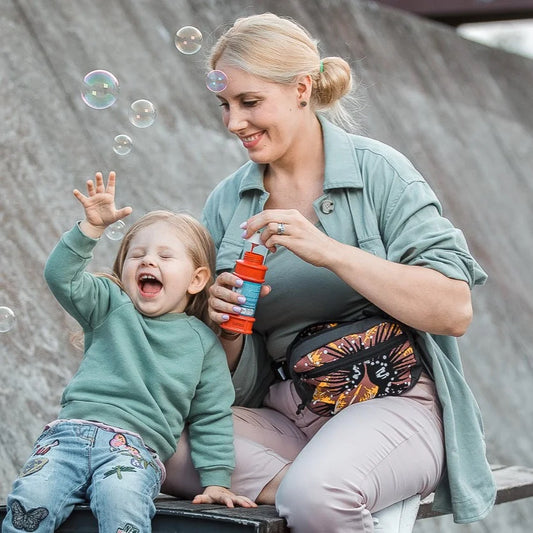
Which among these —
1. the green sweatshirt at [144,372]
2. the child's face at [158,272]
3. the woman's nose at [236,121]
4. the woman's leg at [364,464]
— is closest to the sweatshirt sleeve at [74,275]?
the green sweatshirt at [144,372]

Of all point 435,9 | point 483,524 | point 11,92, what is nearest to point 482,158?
point 435,9

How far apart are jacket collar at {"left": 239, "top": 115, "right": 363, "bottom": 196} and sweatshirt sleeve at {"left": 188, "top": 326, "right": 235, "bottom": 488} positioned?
462 mm

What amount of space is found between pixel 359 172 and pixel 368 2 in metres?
4.64

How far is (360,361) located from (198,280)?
43cm

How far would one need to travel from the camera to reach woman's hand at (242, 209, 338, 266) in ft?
7.78

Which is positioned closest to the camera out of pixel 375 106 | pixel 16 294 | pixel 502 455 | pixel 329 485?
pixel 329 485

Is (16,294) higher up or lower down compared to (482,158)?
lower down

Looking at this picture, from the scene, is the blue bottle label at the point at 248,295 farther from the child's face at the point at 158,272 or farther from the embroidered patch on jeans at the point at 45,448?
the embroidered patch on jeans at the point at 45,448

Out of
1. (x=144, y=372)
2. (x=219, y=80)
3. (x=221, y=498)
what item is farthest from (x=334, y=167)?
(x=221, y=498)

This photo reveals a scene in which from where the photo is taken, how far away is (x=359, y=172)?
2.69 metres

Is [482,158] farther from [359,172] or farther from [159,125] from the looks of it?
[359,172]

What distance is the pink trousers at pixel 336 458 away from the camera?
221 cm

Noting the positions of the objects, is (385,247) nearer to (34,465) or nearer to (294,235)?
(294,235)

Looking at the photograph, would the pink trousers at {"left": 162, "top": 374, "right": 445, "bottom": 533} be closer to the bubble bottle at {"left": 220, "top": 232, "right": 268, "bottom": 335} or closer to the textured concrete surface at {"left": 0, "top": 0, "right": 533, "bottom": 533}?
the bubble bottle at {"left": 220, "top": 232, "right": 268, "bottom": 335}
